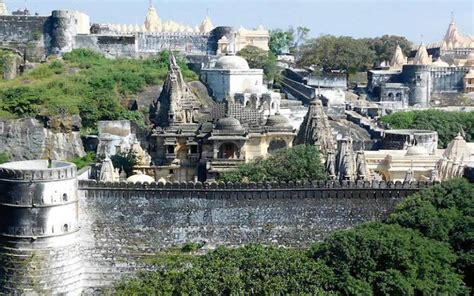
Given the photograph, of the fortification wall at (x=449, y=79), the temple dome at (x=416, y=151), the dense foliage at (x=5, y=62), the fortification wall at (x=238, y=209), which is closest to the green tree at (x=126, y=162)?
the fortification wall at (x=238, y=209)

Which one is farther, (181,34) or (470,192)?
(181,34)

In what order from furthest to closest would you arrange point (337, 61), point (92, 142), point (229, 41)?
1. point (337, 61)
2. point (229, 41)
3. point (92, 142)

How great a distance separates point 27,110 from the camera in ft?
129

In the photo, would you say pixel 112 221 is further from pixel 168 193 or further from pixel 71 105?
pixel 71 105

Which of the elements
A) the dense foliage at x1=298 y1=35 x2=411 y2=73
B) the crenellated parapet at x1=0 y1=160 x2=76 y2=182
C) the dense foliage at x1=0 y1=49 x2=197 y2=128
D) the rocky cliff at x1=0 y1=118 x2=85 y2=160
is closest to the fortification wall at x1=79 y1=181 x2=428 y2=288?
the crenellated parapet at x1=0 y1=160 x2=76 y2=182

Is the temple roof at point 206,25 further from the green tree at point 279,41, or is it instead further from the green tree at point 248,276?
the green tree at point 248,276

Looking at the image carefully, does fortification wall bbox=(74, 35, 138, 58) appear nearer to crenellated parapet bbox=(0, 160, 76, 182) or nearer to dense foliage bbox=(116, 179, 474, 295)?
crenellated parapet bbox=(0, 160, 76, 182)

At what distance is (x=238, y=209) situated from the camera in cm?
2328

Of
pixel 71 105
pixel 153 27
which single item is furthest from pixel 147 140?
pixel 153 27

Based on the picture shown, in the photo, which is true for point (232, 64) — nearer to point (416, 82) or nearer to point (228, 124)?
point (228, 124)

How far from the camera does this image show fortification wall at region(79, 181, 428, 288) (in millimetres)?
23203

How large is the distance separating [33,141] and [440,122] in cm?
2323

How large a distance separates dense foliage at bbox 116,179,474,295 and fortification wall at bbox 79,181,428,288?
Result: 4.38 feet

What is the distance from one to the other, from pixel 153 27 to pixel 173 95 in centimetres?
3634
